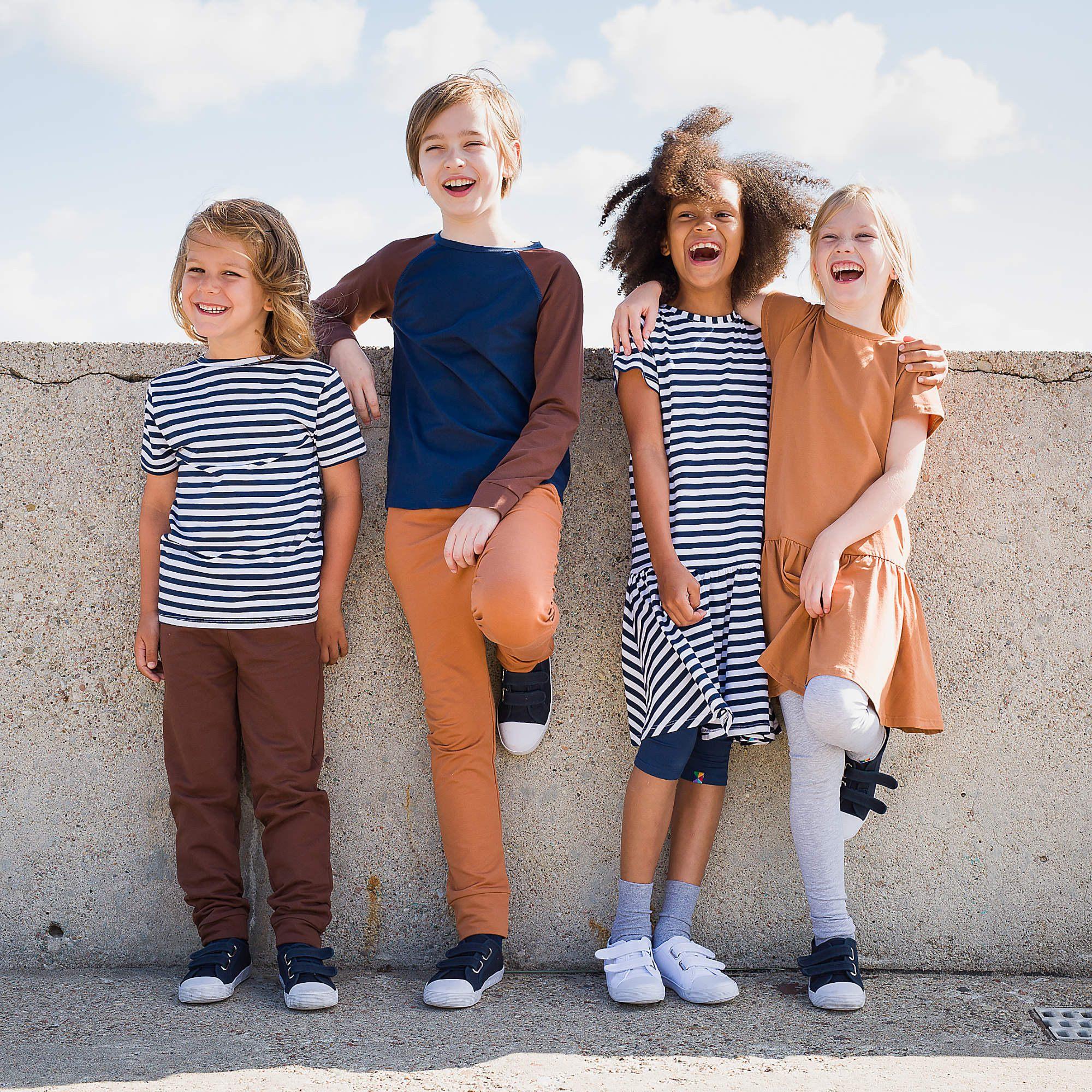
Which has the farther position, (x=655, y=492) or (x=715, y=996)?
(x=655, y=492)

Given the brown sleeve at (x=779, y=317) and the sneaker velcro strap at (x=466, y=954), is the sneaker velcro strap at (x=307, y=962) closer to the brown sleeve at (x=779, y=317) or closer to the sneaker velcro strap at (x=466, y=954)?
the sneaker velcro strap at (x=466, y=954)

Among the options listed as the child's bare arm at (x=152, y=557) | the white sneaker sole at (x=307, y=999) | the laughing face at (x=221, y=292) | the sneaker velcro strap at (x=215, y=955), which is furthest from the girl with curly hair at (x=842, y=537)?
the sneaker velcro strap at (x=215, y=955)

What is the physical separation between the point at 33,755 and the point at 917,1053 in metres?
2.10

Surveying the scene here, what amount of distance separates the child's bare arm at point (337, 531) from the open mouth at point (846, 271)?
1.20 meters

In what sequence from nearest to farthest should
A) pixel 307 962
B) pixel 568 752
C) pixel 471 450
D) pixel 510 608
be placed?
pixel 510 608
pixel 307 962
pixel 471 450
pixel 568 752

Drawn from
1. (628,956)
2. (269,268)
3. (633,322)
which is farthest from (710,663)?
(269,268)

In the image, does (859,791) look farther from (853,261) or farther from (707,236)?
(707,236)

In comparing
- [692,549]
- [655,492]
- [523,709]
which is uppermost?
[655,492]

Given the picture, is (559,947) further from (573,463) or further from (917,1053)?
(573,463)

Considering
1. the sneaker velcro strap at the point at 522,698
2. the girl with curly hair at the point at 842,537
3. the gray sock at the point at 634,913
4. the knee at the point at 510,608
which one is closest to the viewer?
the knee at the point at 510,608

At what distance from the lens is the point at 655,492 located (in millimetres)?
2246

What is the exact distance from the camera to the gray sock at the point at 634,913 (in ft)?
7.25

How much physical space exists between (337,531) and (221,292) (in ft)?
1.97

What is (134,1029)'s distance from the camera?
1.97m
